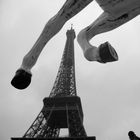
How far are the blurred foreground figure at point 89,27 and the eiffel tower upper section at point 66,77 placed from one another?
43.6 metres

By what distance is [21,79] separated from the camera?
1.93 meters

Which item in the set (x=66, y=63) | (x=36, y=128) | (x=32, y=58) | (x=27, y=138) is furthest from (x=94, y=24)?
(x=66, y=63)

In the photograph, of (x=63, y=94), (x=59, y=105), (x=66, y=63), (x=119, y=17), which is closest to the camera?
(x=119, y=17)

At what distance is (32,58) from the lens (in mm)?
2143

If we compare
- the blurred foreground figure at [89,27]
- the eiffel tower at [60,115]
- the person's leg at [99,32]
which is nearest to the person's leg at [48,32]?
the blurred foreground figure at [89,27]

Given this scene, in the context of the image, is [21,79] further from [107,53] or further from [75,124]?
[75,124]

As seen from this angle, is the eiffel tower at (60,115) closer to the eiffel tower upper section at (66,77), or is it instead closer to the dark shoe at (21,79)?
the eiffel tower upper section at (66,77)

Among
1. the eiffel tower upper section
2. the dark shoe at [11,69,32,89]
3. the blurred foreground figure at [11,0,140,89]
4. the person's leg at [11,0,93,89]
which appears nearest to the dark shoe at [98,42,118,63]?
the blurred foreground figure at [11,0,140,89]

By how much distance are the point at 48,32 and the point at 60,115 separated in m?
41.4

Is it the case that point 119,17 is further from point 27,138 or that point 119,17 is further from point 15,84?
point 27,138

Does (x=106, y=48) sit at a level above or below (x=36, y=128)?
above

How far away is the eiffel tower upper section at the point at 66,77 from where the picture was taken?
155ft

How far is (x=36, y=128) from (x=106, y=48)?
39062 mm

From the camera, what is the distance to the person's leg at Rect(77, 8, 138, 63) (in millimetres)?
1688
